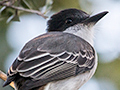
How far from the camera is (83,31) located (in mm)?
5594

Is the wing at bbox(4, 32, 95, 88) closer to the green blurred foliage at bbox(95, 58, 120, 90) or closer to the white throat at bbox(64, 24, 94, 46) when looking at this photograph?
the white throat at bbox(64, 24, 94, 46)

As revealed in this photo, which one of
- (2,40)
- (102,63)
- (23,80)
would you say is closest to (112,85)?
(102,63)

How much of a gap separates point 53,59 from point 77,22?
1.35m

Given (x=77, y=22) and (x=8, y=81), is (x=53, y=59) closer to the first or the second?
(x=8, y=81)

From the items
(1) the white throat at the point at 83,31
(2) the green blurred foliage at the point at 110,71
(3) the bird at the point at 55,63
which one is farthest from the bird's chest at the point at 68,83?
(2) the green blurred foliage at the point at 110,71

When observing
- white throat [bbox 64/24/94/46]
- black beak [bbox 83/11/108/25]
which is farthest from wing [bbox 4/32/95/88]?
black beak [bbox 83/11/108/25]

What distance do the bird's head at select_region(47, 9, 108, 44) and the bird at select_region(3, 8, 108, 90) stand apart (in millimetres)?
19

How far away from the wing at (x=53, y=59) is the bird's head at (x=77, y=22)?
391mm

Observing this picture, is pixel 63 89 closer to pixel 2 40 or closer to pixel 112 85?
pixel 112 85

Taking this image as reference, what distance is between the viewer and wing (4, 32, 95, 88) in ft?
14.1

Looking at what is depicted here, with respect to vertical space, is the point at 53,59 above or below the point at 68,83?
above

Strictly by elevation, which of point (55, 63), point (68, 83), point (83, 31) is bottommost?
point (83, 31)

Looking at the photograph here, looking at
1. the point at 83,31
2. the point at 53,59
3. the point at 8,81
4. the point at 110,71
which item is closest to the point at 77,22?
the point at 83,31

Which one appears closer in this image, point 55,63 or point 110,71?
point 55,63
